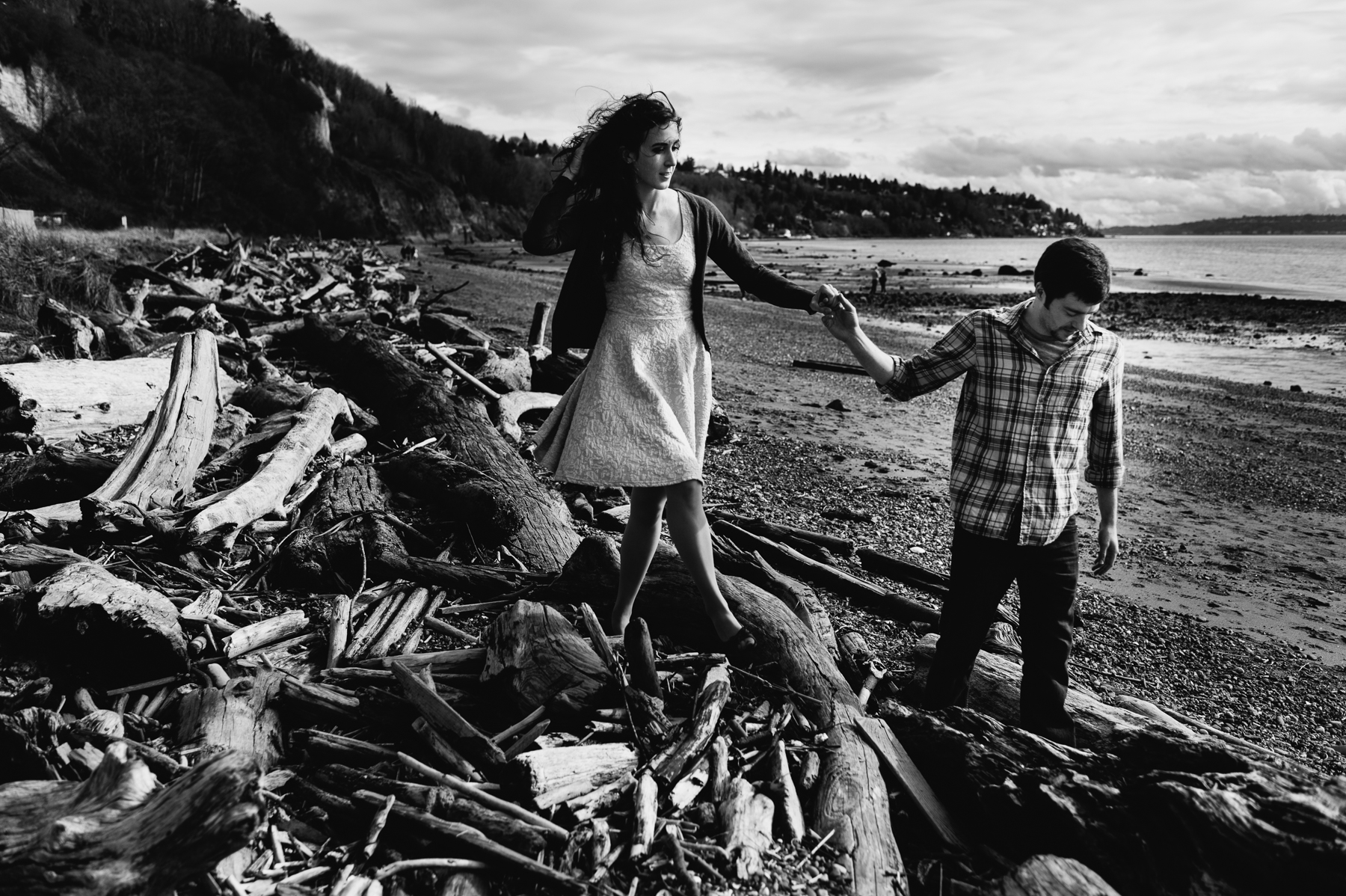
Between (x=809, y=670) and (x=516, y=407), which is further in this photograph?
(x=516, y=407)

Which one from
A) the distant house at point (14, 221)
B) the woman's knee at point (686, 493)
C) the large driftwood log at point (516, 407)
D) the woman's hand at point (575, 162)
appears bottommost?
the large driftwood log at point (516, 407)

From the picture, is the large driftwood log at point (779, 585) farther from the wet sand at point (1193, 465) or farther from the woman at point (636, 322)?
the wet sand at point (1193, 465)

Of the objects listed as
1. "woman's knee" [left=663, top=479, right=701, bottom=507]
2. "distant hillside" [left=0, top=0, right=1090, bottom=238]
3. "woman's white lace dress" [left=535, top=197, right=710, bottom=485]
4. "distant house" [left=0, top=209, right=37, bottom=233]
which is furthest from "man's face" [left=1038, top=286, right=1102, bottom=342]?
"distant hillside" [left=0, top=0, right=1090, bottom=238]

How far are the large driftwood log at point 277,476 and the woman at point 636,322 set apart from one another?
224 cm

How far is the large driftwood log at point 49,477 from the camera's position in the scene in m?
5.30

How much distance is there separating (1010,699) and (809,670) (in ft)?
3.50

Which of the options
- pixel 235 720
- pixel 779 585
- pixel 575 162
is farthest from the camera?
pixel 779 585

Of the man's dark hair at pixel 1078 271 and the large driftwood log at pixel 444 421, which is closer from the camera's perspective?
the man's dark hair at pixel 1078 271

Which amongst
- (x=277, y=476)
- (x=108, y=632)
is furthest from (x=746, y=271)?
(x=277, y=476)

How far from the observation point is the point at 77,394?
7074 millimetres

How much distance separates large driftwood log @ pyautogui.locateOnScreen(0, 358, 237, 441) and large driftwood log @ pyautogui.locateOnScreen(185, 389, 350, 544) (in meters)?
1.36

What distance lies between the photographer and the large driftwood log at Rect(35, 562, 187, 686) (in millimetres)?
3320

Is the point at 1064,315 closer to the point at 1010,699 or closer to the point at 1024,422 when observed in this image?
the point at 1024,422

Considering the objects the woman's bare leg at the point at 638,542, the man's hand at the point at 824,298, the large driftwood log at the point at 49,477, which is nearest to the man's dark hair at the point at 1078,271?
the man's hand at the point at 824,298
